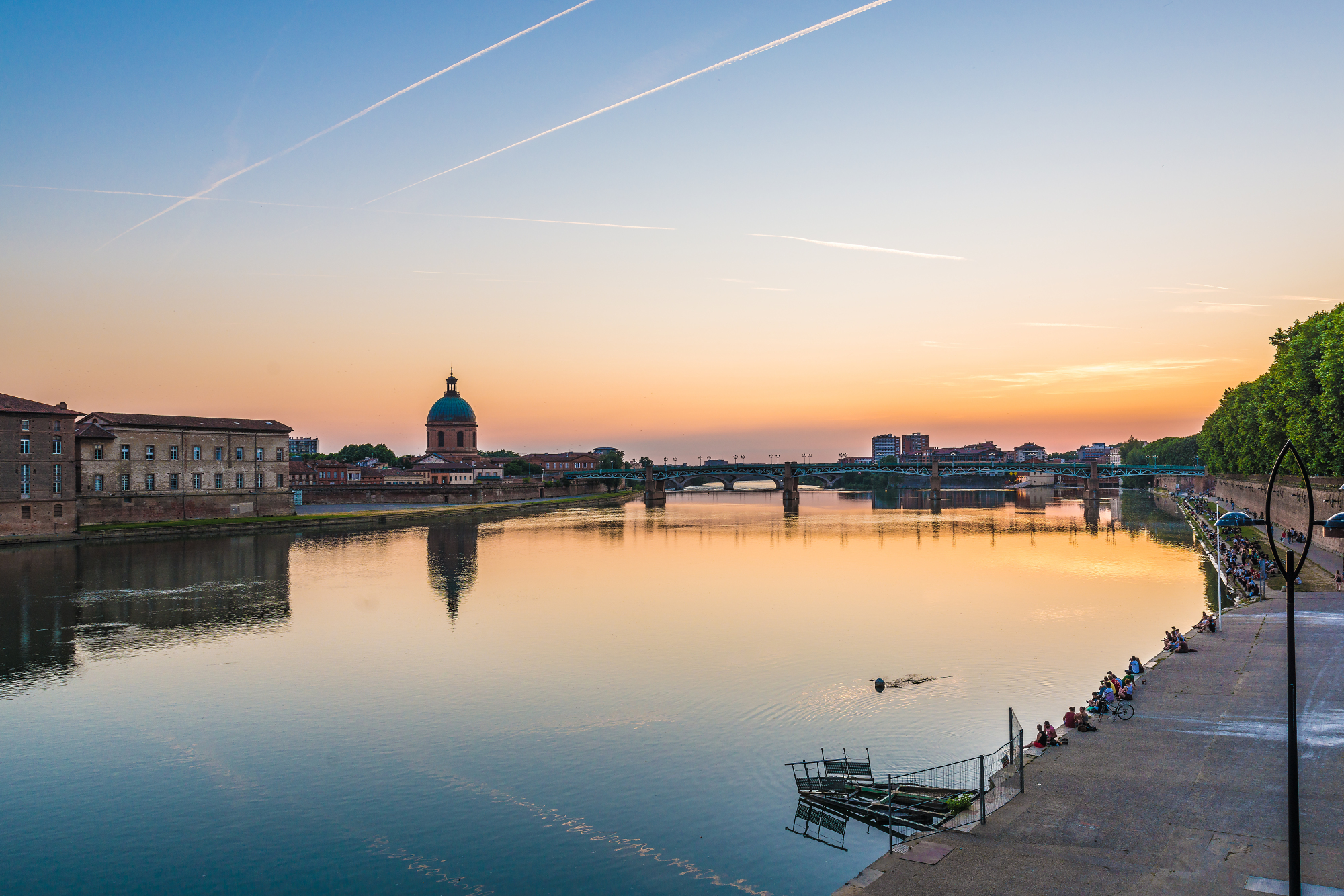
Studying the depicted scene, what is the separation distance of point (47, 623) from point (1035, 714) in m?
36.3

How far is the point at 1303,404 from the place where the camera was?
162ft

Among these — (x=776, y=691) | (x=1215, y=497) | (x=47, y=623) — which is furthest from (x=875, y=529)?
(x=47, y=623)

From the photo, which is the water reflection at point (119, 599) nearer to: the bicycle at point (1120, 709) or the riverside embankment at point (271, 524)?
the riverside embankment at point (271, 524)

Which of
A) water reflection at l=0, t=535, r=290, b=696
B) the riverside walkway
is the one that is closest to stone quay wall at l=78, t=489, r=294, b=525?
water reflection at l=0, t=535, r=290, b=696

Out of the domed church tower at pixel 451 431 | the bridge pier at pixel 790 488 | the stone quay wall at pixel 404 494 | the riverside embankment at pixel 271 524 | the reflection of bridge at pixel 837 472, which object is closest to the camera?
the riverside embankment at pixel 271 524

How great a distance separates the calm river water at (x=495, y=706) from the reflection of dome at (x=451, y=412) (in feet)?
348

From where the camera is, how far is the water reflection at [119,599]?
29.5 meters

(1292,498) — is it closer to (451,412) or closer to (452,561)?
(452,561)

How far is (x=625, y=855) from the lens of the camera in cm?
1398

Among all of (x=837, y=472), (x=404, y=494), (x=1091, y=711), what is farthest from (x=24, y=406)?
(x=837, y=472)

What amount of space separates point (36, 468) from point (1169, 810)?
234 ft

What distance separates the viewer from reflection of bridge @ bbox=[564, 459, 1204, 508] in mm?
127562

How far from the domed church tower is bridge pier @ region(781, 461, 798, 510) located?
60.6 m

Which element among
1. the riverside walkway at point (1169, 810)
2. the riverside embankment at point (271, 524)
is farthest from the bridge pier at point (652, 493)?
the riverside walkway at point (1169, 810)
